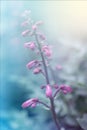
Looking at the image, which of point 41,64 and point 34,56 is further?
point 34,56

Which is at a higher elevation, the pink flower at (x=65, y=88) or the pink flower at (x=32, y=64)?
the pink flower at (x=32, y=64)

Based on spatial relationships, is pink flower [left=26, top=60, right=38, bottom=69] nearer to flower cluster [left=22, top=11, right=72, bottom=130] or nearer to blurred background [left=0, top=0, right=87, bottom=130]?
flower cluster [left=22, top=11, right=72, bottom=130]

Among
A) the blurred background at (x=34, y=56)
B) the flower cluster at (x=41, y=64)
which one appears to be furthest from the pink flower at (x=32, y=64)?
the blurred background at (x=34, y=56)

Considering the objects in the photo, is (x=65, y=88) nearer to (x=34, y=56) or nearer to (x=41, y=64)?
(x=41, y=64)

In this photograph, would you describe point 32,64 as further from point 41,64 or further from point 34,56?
point 34,56

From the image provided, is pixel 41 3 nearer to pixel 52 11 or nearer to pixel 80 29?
pixel 52 11

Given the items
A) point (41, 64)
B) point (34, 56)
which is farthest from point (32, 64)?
point (34, 56)

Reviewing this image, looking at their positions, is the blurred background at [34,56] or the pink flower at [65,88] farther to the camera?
the blurred background at [34,56]

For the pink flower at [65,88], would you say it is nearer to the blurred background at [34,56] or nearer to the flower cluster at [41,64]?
the flower cluster at [41,64]

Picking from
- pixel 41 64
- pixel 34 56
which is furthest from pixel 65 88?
pixel 34 56

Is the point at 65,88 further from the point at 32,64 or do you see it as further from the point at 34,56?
the point at 34,56

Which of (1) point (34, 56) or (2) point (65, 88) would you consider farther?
(1) point (34, 56)
